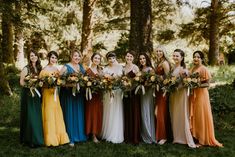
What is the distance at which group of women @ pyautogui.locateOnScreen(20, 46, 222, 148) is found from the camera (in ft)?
28.5

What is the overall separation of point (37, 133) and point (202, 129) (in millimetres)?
3849

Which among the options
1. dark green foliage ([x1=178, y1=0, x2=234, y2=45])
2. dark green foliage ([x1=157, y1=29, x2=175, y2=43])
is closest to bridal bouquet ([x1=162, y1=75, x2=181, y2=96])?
dark green foliage ([x1=157, y1=29, x2=175, y2=43])

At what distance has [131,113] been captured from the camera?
8.96 metres

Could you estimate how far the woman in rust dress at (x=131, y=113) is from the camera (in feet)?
29.3

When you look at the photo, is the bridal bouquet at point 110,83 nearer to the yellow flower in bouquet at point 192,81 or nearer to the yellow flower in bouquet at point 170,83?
the yellow flower in bouquet at point 170,83

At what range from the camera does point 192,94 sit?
8930 mm

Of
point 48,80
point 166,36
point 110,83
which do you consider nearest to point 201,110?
point 110,83

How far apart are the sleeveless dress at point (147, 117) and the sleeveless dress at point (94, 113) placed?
1033 mm

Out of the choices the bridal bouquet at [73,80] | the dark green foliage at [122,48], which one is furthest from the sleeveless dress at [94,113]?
the dark green foliage at [122,48]

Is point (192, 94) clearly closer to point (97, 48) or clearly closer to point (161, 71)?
point (161, 71)

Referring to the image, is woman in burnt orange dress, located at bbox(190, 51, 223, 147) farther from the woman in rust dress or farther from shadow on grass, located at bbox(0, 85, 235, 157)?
the woman in rust dress

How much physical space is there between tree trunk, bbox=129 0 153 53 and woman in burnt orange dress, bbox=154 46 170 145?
287cm

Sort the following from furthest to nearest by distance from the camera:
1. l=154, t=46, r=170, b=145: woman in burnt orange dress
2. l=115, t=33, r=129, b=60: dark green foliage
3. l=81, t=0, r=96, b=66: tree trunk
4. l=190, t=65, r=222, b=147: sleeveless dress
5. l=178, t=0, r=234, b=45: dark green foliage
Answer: l=115, t=33, r=129, b=60: dark green foliage < l=178, t=0, r=234, b=45: dark green foliage < l=81, t=0, r=96, b=66: tree trunk < l=154, t=46, r=170, b=145: woman in burnt orange dress < l=190, t=65, r=222, b=147: sleeveless dress

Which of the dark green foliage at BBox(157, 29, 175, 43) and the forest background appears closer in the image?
Result: the forest background
